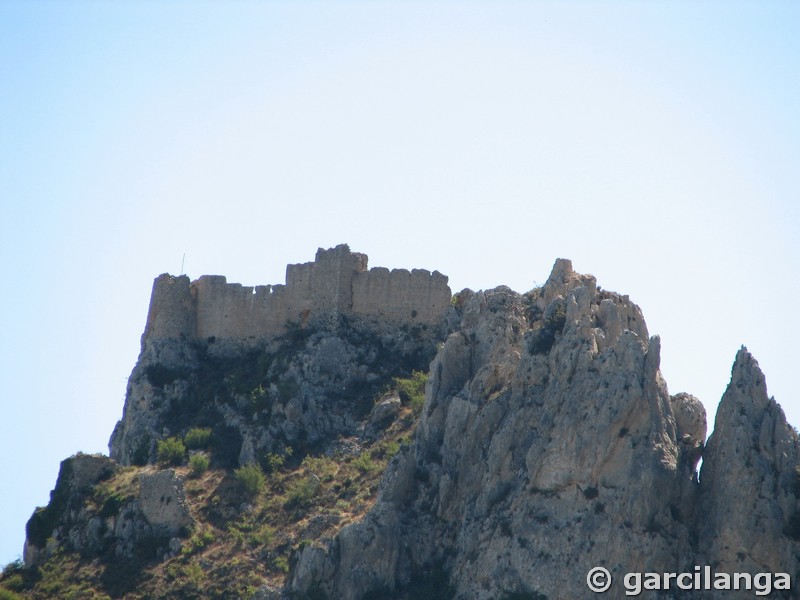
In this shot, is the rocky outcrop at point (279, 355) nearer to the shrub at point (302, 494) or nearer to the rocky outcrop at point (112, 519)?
the shrub at point (302, 494)

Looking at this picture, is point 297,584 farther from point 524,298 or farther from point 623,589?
point 524,298

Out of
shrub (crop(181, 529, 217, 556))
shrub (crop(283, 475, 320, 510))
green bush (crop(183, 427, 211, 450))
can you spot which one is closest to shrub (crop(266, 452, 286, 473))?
shrub (crop(283, 475, 320, 510))

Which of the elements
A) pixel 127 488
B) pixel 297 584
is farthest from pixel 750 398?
pixel 127 488

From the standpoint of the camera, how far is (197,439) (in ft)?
284

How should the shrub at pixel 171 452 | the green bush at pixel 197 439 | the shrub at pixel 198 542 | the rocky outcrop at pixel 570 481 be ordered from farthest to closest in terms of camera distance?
the green bush at pixel 197 439 → the shrub at pixel 171 452 → the shrub at pixel 198 542 → the rocky outcrop at pixel 570 481

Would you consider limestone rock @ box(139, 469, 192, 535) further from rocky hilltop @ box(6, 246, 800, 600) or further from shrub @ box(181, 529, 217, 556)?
shrub @ box(181, 529, 217, 556)

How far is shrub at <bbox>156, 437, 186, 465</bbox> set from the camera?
8569cm

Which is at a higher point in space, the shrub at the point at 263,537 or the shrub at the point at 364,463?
the shrub at the point at 364,463

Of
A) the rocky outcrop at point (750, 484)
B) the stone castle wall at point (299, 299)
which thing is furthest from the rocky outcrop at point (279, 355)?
the rocky outcrop at point (750, 484)

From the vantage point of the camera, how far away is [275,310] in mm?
93062

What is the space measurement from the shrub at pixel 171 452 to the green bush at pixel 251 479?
3.52 m

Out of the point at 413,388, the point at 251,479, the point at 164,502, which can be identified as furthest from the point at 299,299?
the point at 164,502

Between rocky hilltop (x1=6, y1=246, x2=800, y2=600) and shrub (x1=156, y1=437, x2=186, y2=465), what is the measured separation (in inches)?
5.7

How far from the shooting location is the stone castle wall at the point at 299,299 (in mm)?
91000
